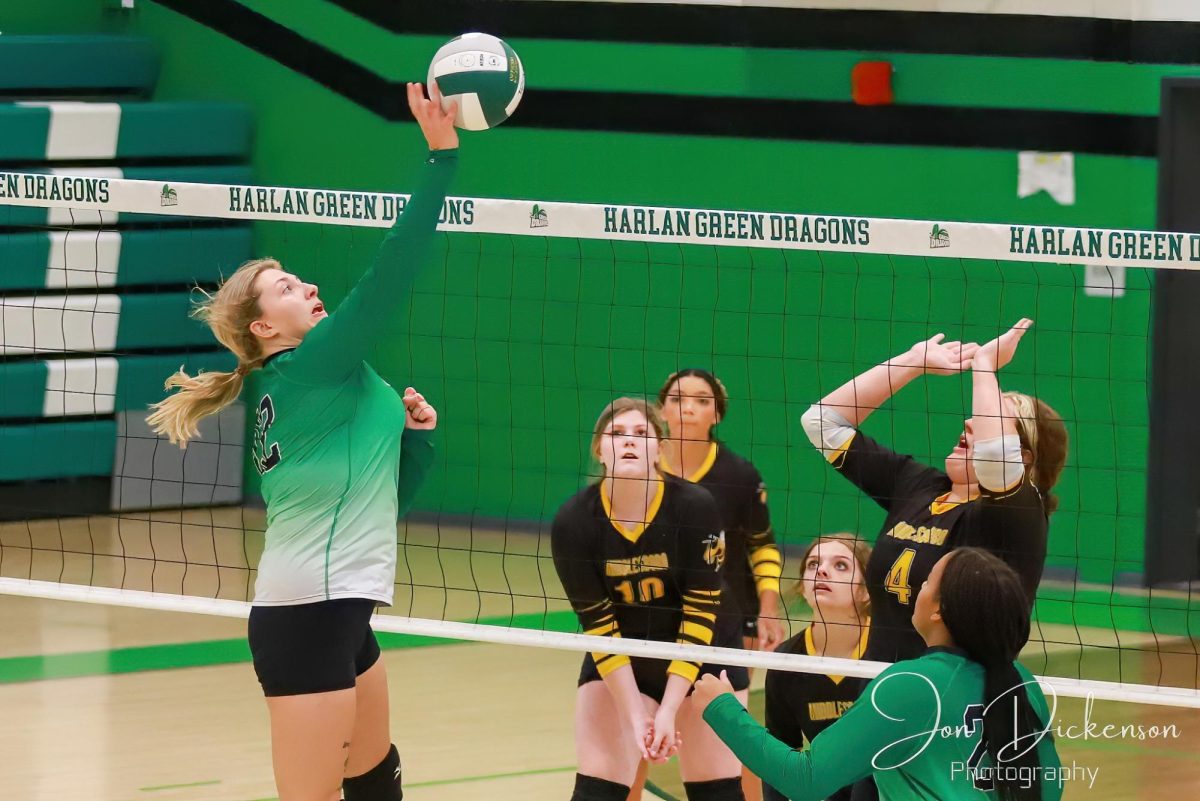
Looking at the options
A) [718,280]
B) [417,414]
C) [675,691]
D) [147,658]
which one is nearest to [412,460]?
[417,414]

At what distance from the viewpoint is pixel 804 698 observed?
199 inches

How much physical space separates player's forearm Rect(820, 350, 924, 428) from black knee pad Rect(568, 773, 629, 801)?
4.03ft

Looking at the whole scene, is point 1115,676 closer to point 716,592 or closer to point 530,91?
point 716,592

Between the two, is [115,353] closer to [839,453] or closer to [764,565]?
[764,565]

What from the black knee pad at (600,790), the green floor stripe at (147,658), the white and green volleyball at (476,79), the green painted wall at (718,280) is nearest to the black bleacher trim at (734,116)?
the green painted wall at (718,280)

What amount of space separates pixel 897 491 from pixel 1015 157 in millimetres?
5208

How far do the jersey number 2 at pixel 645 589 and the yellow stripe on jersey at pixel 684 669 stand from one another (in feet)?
0.68

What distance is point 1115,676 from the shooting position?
318 inches

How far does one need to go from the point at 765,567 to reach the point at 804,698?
0.99 meters

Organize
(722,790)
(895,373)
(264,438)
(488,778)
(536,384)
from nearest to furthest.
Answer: (264,438) → (895,373) → (722,790) → (488,778) → (536,384)

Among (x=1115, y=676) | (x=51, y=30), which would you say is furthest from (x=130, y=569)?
(x=1115, y=676)

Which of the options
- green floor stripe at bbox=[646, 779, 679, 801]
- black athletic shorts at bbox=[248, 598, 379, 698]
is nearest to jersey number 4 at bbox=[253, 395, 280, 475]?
black athletic shorts at bbox=[248, 598, 379, 698]

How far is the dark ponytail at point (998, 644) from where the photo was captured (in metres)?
3.59

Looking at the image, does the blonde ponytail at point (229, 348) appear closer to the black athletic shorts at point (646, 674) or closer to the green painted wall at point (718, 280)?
the black athletic shorts at point (646, 674)
